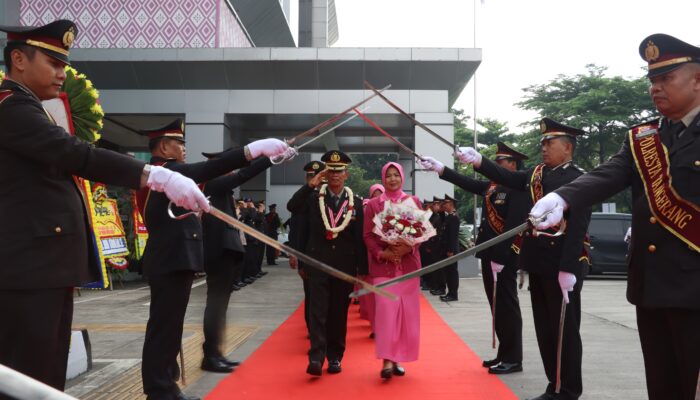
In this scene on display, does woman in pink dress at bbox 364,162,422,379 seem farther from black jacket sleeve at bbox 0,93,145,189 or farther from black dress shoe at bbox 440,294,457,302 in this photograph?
black dress shoe at bbox 440,294,457,302

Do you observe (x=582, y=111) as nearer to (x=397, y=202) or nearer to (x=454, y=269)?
(x=454, y=269)

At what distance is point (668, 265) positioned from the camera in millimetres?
2682

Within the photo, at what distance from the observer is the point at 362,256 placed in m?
5.98

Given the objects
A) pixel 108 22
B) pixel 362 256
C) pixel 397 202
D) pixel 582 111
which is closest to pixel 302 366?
pixel 362 256

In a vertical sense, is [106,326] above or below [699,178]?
below

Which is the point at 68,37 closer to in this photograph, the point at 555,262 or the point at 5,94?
the point at 5,94

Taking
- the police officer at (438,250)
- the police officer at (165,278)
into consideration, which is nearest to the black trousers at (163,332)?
the police officer at (165,278)

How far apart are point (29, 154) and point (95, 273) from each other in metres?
0.70

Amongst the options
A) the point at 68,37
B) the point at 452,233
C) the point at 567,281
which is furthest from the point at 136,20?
the point at 567,281

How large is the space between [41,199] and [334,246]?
3.48m

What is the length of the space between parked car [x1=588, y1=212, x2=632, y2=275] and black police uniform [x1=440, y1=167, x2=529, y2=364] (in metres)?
12.2

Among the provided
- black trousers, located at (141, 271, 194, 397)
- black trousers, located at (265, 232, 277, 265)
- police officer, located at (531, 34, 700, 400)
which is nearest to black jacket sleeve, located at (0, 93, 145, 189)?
black trousers, located at (141, 271, 194, 397)

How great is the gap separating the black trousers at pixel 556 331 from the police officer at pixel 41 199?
2.91 meters

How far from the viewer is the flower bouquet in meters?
5.51
